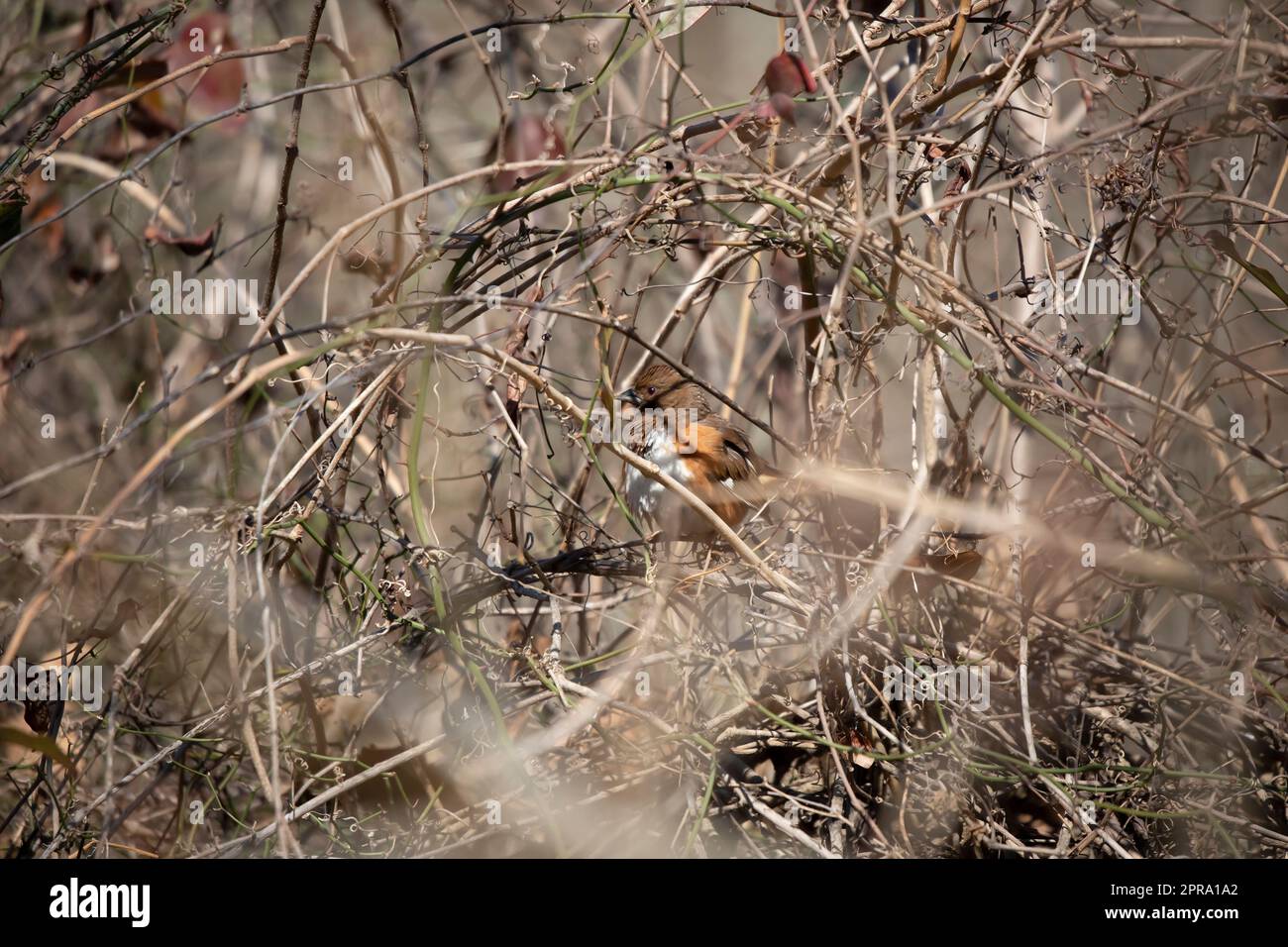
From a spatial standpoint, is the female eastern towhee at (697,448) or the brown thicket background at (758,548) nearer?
the brown thicket background at (758,548)

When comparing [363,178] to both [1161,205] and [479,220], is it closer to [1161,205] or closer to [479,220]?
[479,220]

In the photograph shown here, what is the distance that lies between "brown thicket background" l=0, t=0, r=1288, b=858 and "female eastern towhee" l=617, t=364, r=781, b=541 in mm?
423

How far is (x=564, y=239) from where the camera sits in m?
2.71

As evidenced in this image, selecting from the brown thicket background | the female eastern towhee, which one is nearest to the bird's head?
the female eastern towhee

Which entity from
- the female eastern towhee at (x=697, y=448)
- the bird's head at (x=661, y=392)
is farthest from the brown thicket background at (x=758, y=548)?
the bird's head at (x=661, y=392)

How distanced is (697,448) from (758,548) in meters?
0.90

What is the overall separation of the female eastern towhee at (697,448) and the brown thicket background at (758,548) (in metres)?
0.42

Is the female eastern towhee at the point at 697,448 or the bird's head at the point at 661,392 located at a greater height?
the bird's head at the point at 661,392

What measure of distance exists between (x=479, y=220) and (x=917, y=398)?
4.33 ft

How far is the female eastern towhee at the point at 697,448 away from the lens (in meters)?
3.65

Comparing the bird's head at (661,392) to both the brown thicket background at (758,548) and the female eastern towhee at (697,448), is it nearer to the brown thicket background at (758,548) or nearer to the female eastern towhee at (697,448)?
the female eastern towhee at (697,448)

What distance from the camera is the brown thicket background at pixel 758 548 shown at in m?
2.42

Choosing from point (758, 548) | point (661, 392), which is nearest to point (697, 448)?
point (661, 392)

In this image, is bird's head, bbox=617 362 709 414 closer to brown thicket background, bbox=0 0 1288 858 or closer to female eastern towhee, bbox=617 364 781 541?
female eastern towhee, bbox=617 364 781 541
